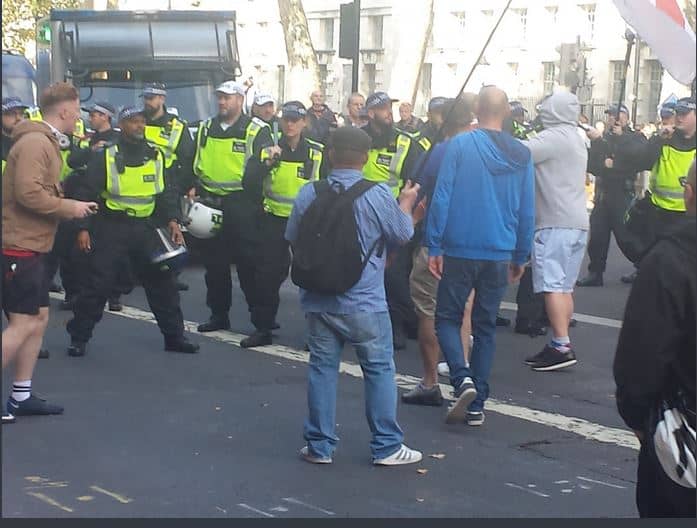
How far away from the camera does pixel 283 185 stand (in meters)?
9.60

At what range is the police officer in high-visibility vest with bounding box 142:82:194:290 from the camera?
10.0 metres

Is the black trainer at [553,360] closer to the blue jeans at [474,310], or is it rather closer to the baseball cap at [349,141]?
the blue jeans at [474,310]

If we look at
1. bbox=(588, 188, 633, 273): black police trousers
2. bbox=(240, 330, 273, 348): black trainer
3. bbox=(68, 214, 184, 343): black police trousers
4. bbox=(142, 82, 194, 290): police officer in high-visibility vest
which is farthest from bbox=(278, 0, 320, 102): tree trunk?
bbox=(68, 214, 184, 343): black police trousers

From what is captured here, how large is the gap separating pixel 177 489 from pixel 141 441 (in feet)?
3.06

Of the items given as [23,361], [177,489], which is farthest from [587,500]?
[23,361]

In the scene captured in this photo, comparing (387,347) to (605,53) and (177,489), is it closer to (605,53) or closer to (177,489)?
(177,489)

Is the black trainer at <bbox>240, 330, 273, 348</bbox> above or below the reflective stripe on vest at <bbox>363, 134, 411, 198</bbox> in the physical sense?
below

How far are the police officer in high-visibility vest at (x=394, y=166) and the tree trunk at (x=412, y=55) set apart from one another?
21.1 metres

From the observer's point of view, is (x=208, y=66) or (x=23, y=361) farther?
(x=208, y=66)

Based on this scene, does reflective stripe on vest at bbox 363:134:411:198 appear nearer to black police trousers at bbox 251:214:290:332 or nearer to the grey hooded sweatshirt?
black police trousers at bbox 251:214:290:332

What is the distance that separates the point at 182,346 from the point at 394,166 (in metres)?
2.03

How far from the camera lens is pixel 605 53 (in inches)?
1594

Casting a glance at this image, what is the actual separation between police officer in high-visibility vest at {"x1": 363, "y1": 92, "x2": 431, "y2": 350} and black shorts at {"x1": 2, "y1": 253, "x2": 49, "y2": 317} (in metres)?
3.23

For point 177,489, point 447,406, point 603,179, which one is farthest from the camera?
point 603,179
